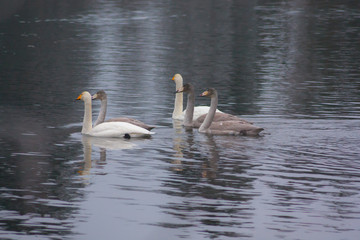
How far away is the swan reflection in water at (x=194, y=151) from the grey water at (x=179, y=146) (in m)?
0.05

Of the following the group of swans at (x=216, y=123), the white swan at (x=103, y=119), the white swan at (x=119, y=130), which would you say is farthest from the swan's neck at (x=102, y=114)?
the group of swans at (x=216, y=123)

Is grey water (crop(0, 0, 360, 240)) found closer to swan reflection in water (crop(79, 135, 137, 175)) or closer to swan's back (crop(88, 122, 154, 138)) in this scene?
swan reflection in water (crop(79, 135, 137, 175))

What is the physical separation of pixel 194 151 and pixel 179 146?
2.22ft

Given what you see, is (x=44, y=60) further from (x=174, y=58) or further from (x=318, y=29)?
(x=318, y=29)

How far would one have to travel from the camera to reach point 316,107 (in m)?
26.7

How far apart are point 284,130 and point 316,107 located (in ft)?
15.3

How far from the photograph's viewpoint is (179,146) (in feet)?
67.1

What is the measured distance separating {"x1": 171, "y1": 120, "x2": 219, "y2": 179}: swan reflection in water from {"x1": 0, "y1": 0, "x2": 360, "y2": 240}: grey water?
46 millimetres

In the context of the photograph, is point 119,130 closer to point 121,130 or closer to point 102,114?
point 121,130

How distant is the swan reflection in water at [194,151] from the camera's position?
58.5 ft

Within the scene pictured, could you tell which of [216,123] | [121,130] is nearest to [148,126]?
[121,130]

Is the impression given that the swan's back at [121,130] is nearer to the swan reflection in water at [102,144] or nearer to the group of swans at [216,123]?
the swan reflection in water at [102,144]

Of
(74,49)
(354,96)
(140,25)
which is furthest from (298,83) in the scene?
(140,25)

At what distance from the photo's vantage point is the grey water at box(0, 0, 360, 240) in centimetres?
1401
